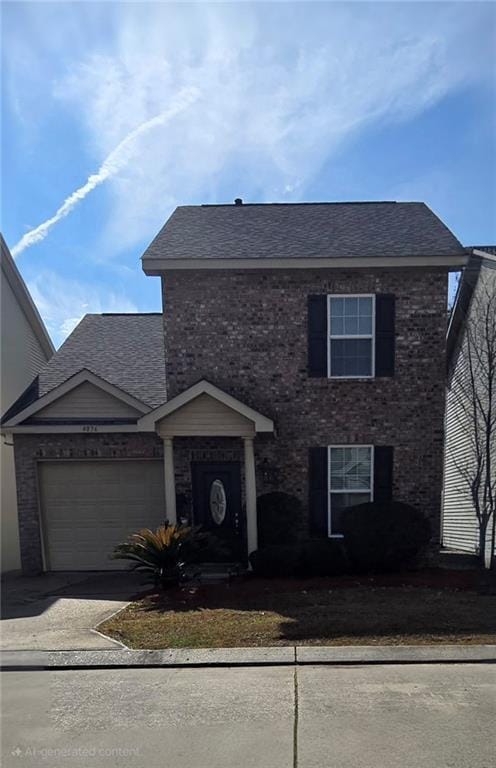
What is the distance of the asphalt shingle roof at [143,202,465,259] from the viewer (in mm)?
9336

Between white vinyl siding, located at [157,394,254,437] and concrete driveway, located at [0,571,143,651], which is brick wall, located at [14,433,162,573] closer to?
concrete driveway, located at [0,571,143,651]

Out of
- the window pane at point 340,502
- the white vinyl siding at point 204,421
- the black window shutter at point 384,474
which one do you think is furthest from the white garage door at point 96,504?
the black window shutter at point 384,474

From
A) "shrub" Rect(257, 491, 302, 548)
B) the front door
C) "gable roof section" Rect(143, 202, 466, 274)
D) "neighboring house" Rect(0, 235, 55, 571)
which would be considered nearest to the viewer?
"shrub" Rect(257, 491, 302, 548)

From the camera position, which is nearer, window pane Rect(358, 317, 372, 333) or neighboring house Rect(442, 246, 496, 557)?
window pane Rect(358, 317, 372, 333)

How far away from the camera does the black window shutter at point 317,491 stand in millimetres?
9461

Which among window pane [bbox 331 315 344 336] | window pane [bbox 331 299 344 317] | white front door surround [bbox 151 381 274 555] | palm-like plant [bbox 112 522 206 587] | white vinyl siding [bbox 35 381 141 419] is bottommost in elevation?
palm-like plant [bbox 112 522 206 587]

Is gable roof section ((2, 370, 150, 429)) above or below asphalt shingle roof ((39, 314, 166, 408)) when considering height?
below

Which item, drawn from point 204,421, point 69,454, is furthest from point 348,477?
point 69,454

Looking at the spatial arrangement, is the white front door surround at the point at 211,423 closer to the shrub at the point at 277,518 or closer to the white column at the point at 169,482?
the white column at the point at 169,482

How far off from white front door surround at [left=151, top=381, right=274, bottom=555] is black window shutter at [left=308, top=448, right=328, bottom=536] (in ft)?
4.21

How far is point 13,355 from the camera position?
1191 centimetres

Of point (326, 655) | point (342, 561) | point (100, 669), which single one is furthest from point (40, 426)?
point (326, 655)

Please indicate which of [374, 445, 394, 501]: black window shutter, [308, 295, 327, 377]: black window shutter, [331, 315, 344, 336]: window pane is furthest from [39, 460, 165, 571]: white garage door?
[331, 315, 344, 336]: window pane

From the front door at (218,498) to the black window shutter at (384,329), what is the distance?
3.73 meters
